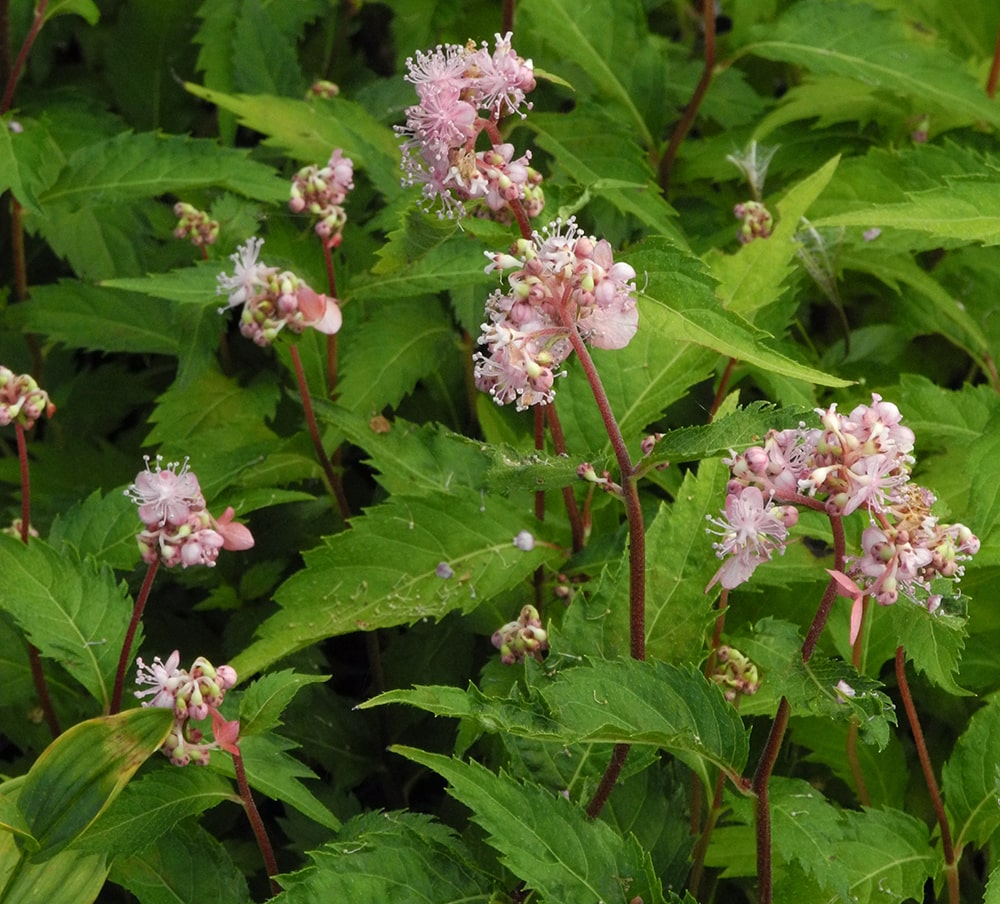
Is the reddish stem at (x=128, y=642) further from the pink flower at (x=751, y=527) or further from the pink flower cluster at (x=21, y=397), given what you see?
the pink flower at (x=751, y=527)

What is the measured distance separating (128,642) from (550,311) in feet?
2.16

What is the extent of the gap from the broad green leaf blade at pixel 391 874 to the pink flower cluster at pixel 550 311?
474 mm

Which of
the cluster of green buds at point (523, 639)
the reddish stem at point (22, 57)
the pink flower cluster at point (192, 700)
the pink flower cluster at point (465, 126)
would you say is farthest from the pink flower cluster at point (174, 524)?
the reddish stem at point (22, 57)

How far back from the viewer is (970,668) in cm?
163

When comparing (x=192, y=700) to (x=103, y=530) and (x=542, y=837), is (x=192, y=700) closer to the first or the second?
(x=542, y=837)

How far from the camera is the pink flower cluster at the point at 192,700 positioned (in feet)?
4.00

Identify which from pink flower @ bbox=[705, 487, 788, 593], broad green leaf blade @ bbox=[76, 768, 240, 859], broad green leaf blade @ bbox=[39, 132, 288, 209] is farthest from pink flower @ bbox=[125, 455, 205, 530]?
broad green leaf blade @ bbox=[39, 132, 288, 209]

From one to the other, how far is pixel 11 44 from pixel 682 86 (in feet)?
4.53

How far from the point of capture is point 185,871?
136 centimetres

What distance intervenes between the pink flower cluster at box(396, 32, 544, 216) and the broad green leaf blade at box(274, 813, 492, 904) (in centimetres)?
68

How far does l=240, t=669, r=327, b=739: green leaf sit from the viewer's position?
4.12 ft

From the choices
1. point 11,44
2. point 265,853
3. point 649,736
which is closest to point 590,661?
point 649,736

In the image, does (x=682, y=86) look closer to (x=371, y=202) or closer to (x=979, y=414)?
(x=371, y=202)

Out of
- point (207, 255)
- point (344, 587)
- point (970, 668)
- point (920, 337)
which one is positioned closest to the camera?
point (344, 587)
